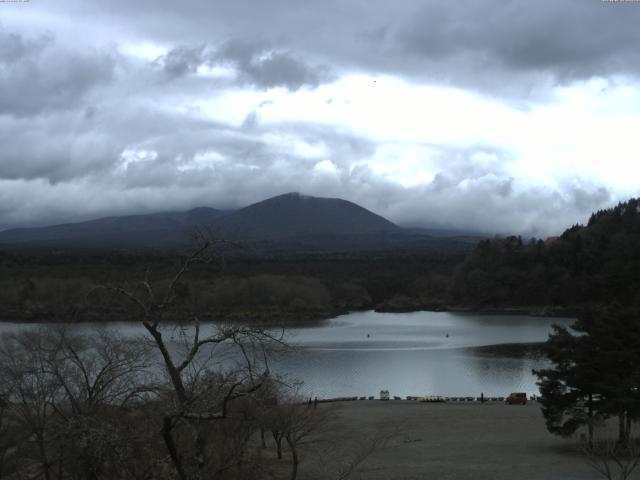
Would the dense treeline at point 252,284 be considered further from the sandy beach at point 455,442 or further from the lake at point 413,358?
the sandy beach at point 455,442

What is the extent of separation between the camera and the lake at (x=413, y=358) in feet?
133

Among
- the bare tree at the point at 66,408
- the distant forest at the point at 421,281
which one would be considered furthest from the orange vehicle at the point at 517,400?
the distant forest at the point at 421,281

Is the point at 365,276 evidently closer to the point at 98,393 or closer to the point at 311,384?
the point at 311,384

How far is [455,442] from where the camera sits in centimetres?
2525

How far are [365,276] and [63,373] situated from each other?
367ft

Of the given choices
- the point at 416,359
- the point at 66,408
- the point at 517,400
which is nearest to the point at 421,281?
the point at 416,359

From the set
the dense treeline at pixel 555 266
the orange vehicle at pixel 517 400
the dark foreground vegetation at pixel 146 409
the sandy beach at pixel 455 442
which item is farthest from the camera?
the dense treeline at pixel 555 266

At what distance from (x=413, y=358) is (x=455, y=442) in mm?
27036

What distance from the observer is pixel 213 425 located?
38.0ft

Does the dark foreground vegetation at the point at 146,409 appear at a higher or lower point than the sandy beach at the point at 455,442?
higher

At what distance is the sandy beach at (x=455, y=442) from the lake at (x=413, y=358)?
11.1 feet

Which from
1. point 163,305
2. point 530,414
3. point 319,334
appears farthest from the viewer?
point 319,334

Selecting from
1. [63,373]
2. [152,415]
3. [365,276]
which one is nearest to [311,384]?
[63,373]

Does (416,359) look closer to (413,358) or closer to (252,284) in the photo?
(413,358)
